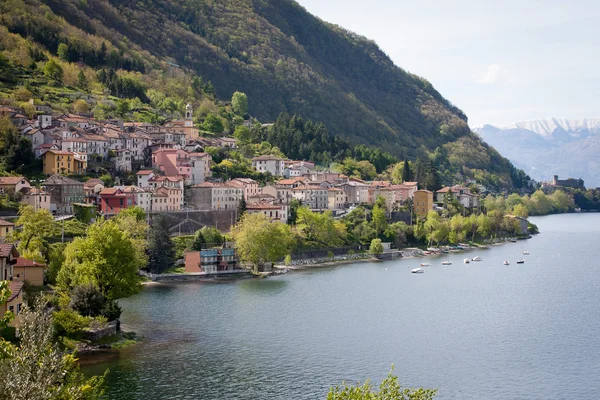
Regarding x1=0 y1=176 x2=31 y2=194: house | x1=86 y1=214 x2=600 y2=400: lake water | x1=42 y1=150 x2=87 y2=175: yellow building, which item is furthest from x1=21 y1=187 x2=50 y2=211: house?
x1=86 y1=214 x2=600 y2=400: lake water

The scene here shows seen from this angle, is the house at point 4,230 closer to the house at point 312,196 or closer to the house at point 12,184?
the house at point 12,184

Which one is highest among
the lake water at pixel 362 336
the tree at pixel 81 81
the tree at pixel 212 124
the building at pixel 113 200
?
the tree at pixel 81 81

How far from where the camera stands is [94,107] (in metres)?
90.6

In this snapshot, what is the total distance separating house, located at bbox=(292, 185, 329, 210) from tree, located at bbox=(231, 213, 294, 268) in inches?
793

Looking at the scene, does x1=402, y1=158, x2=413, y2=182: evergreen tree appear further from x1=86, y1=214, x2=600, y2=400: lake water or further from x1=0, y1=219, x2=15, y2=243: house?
x1=0, y1=219, x2=15, y2=243: house

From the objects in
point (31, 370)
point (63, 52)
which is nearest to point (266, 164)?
point (63, 52)

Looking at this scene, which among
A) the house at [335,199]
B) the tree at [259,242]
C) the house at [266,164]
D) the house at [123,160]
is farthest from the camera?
the house at [266,164]

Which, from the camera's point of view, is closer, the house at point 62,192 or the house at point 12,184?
the house at point 12,184

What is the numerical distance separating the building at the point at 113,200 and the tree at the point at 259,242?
32.5 ft

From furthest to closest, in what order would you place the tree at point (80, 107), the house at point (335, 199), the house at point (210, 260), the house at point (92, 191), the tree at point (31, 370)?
the tree at point (80, 107)
the house at point (335, 199)
the house at point (92, 191)
the house at point (210, 260)
the tree at point (31, 370)

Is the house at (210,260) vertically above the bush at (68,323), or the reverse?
the house at (210,260)

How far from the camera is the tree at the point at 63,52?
105750 mm

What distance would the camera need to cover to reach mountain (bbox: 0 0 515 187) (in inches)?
4213

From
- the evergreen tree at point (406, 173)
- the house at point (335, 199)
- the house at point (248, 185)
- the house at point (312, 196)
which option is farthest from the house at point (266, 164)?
the evergreen tree at point (406, 173)
